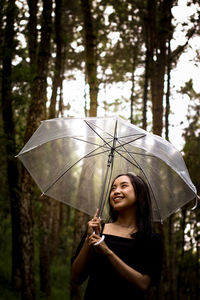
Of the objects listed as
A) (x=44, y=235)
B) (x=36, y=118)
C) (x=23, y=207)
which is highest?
(x=36, y=118)

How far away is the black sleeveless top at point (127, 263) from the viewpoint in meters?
3.44

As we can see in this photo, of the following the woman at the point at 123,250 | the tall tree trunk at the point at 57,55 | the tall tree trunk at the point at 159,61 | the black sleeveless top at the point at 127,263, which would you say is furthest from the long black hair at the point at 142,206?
the tall tree trunk at the point at 57,55

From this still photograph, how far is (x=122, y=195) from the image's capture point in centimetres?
379

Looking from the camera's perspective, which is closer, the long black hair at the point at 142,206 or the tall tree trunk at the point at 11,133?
the long black hair at the point at 142,206

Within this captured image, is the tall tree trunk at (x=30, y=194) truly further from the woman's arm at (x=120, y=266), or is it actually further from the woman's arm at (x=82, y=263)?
the woman's arm at (x=120, y=266)

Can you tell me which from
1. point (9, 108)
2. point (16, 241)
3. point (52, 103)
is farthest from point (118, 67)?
point (16, 241)

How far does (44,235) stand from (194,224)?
193 inches

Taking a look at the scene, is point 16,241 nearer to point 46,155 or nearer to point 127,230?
point 46,155

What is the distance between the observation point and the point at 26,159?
4.57 metres

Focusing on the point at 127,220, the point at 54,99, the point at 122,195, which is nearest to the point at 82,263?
the point at 127,220

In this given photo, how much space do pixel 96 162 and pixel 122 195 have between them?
0.99 m

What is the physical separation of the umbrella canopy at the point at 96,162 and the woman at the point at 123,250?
419 mm

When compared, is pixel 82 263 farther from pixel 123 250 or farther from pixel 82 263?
pixel 123 250

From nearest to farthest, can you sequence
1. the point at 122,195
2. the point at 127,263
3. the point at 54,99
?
the point at 127,263 → the point at 122,195 → the point at 54,99
